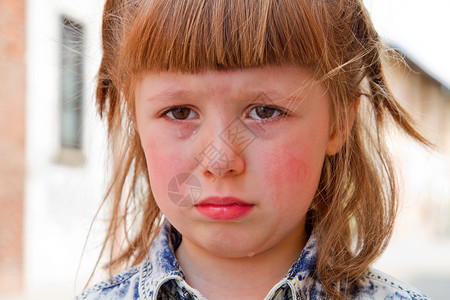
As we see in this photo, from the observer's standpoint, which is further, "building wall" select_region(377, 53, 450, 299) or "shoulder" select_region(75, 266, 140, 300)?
"building wall" select_region(377, 53, 450, 299)

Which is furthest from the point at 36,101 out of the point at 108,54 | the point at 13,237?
the point at 108,54

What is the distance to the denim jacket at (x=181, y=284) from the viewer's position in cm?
126

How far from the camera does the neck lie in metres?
1.29

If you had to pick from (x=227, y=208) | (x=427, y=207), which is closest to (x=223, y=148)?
(x=227, y=208)

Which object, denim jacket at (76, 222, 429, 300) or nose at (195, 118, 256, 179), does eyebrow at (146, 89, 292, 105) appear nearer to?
nose at (195, 118, 256, 179)

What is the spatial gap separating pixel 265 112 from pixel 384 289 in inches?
21.0

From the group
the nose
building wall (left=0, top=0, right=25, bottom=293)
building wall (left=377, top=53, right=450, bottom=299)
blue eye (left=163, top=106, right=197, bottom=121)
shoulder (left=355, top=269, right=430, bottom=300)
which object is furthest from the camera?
building wall (left=377, top=53, right=450, bottom=299)

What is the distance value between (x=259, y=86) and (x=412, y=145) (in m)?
0.77

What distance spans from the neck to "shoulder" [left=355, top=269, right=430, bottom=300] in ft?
0.60

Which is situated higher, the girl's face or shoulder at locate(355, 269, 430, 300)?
the girl's face

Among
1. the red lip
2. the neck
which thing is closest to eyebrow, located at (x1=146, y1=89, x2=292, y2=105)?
the red lip

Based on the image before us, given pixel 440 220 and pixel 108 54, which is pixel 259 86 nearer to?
pixel 108 54

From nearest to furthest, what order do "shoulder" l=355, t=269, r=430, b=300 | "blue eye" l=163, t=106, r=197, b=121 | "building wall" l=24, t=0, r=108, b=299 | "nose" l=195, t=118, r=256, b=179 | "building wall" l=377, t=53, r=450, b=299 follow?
"nose" l=195, t=118, r=256, b=179, "blue eye" l=163, t=106, r=197, b=121, "shoulder" l=355, t=269, r=430, b=300, "building wall" l=24, t=0, r=108, b=299, "building wall" l=377, t=53, r=450, b=299

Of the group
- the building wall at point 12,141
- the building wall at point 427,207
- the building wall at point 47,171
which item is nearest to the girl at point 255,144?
the building wall at point 47,171
